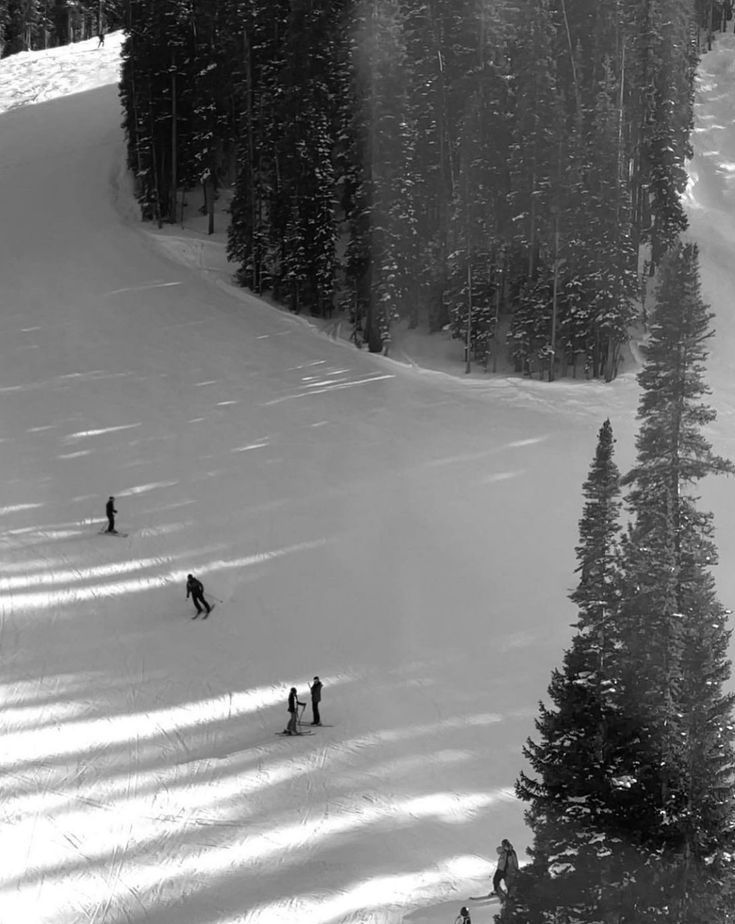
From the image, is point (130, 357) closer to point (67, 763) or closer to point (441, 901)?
point (67, 763)

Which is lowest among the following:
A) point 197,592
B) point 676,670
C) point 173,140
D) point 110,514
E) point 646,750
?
point 197,592

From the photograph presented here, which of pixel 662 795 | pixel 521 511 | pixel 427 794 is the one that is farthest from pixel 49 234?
pixel 662 795

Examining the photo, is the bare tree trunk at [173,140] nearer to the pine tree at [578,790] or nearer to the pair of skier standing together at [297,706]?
the pair of skier standing together at [297,706]

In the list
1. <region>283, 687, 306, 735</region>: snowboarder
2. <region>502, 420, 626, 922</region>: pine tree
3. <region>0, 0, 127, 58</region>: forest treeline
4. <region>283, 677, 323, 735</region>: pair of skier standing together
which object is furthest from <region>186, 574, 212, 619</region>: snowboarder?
<region>0, 0, 127, 58</region>: forest treeline

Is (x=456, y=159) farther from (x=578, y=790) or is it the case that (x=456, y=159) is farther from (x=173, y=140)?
(x=578, y=790)

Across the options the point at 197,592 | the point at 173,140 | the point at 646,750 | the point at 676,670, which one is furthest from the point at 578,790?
the point at 173,140

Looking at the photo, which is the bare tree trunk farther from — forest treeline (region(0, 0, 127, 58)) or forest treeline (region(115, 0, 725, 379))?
forest treeline (region(0, 0, 127, 58))

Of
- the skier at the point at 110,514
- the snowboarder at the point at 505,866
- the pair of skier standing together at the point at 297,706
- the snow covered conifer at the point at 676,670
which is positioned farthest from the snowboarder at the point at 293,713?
the skier at the point at 110,514
